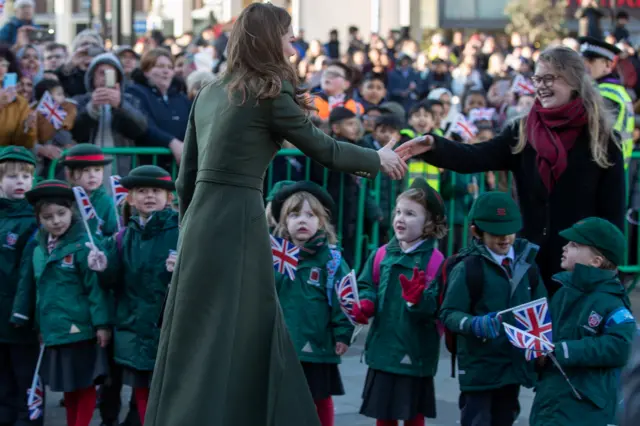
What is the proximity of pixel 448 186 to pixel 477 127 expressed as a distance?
2.32 metres

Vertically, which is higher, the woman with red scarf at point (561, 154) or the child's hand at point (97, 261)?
the woman with red scarf at point (561, 154)

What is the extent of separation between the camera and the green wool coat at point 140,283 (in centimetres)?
697

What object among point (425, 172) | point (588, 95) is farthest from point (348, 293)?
point (425, 172)

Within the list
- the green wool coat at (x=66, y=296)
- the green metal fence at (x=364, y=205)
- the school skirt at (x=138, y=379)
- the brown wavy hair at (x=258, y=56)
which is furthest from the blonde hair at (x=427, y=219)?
the green metal fence at (x=364, y=205)

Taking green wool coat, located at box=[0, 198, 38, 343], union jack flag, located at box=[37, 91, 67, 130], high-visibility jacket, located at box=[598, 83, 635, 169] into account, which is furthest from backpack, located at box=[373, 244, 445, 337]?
union jack flag, located at box=[37, 91, 67, 130]

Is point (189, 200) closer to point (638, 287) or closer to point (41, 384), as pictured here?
point (41, 384)

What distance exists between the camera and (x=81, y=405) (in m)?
7.04

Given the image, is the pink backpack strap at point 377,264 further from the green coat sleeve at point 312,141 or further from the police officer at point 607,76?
the police officer at point 607,76

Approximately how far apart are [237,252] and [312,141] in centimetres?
57

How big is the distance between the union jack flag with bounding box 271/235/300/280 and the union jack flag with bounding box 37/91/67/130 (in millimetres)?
3215

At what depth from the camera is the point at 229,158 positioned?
208 inches

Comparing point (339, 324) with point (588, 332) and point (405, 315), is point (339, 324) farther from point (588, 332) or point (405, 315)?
point (588, 332)

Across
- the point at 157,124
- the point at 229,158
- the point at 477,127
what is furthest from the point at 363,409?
the point at 477,127

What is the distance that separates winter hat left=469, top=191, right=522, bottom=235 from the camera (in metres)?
6.33
